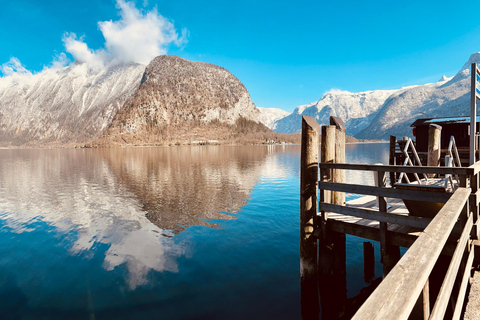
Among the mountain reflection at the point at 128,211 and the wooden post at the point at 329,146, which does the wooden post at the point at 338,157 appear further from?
the mountain reflection at the point at 128,211

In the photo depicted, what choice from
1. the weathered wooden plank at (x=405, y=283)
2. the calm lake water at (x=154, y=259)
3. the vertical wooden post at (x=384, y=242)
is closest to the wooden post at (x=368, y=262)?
the calm lake water at (x=154, y=259)

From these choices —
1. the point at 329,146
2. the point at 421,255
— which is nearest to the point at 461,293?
the point at 421,255

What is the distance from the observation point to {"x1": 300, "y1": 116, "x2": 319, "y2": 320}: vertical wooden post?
7.95m

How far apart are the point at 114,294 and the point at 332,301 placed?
272 inches

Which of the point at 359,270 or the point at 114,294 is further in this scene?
the point at 359,270

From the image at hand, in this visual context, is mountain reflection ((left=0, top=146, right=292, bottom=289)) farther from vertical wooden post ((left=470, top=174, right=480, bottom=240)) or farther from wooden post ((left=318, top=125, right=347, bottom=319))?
vertical wooden post ((left=470, top=174, right=480, bottom=240))

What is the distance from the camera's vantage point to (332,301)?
843 centimetres

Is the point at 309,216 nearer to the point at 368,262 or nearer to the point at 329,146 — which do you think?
the point at 329,146

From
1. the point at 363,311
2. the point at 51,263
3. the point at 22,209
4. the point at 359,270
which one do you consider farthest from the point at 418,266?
the point at 22,209

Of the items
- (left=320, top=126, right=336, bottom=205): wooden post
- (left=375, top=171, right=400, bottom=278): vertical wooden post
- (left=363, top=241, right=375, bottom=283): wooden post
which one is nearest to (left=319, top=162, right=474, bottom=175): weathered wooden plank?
(left=375, top=171, right=400, bottom=278): vertical wooden post

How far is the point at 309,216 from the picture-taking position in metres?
8.01

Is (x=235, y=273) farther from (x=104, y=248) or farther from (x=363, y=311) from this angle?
(x=363, y=311)

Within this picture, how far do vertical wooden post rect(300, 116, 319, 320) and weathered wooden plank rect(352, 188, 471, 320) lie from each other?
17.6ft

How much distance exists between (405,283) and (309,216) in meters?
6.41
